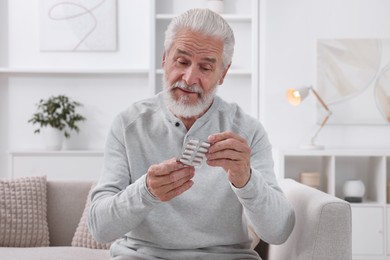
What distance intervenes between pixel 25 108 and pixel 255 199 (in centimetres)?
384

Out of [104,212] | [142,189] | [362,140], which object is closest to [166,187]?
[142,189]

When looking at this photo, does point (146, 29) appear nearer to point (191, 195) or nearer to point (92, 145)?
point (92, 145)

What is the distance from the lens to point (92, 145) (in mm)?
5223

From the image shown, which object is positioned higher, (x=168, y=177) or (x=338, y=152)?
(x=168, y=177)

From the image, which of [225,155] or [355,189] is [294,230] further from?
[355,189]

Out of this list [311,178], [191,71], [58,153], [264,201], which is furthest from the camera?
[58,153]

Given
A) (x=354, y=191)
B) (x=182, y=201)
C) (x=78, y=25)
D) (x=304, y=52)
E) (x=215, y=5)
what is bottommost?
(x=354, y=191)

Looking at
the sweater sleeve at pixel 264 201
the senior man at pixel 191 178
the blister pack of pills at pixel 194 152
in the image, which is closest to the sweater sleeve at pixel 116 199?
the senior man at pixel 191 178

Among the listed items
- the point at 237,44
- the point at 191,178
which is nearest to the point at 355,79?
the point at 237,44

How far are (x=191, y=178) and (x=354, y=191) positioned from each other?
115 inches

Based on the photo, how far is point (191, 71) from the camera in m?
1.88

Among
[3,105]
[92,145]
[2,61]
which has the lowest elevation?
[92,145]

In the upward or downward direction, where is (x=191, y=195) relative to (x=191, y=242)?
upward

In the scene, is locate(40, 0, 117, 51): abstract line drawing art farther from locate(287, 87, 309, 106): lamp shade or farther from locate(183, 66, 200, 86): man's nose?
locate(183, 66, 200, 86): man's nose
